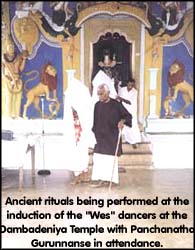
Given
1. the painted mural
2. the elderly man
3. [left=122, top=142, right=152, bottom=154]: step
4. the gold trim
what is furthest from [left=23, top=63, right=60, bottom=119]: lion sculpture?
the elderly man

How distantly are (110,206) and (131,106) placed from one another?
2.45m

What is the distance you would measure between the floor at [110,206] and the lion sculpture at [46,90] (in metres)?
0.95

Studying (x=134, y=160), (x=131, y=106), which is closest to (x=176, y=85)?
(x=131, y=106)

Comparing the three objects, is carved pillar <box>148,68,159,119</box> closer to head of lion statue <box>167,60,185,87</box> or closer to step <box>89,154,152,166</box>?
head of lion statue <box>167,60,185,87</box>

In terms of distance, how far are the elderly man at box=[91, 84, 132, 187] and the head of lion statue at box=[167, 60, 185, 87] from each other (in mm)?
1494

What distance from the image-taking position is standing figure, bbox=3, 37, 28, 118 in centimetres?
522

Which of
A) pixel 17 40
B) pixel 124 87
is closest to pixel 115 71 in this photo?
pixel 124 87

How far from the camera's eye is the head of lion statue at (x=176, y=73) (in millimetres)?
5136

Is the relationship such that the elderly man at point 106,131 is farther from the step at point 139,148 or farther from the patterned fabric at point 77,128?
the step at point 139,148

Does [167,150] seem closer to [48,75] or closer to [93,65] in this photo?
[93,65]

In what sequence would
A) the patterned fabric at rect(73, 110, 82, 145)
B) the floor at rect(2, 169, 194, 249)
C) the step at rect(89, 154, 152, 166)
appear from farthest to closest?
the step at rect(89, 154, 152, 166) < the patterned fabric at rect(73, 110, 82, 145) < the floor at rect(2, 169, 194, 249)

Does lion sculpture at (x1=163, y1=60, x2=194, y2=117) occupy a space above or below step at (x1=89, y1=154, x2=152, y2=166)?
above

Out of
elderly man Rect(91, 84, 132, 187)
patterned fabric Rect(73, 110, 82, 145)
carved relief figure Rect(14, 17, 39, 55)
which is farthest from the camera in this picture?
carved relief figure Rect(14, 17, 39, 55)

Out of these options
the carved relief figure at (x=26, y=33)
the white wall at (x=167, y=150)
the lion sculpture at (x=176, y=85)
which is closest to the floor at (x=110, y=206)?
the white wall at (x=167, y=150)
